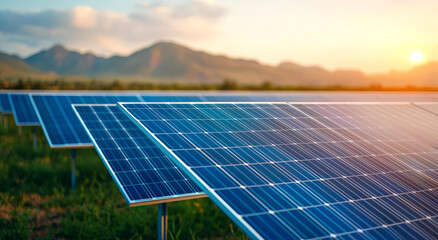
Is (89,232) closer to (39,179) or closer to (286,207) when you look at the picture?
(39,179)

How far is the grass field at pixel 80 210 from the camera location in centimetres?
1185

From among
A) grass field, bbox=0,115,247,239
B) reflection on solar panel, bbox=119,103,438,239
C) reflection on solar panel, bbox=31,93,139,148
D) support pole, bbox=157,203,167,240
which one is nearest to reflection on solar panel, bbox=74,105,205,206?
support pole, bbox=157,203,167,240

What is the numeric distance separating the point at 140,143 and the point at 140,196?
3.10 m

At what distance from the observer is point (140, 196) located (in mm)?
8727

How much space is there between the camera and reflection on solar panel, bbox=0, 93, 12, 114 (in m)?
26.5

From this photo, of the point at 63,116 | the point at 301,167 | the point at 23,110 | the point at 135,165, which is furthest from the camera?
the point at 23,110

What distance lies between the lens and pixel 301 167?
6770 millimetres

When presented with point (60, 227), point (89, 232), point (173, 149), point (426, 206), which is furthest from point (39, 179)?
point (426, 206)

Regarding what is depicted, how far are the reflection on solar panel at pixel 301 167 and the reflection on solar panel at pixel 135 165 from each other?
1808 mm

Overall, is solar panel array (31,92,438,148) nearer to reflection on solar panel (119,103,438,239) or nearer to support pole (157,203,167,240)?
support pole (157,203,167,240)

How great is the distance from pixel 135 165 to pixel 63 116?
959cm

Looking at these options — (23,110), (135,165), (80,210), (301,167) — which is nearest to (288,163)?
(301,167)

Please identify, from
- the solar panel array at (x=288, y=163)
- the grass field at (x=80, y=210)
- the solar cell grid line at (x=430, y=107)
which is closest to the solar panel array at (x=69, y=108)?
the grass field at (x=80, y=210)

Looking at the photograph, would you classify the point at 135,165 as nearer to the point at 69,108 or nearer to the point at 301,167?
the point at 301,167
